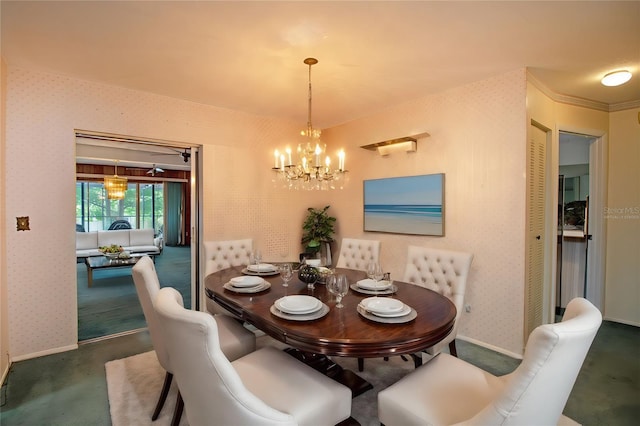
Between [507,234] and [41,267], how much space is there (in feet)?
13.8

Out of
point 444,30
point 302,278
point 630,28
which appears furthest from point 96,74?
point 630,28

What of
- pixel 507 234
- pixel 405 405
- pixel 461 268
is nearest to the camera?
pixel 405 405

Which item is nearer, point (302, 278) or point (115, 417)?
point (115, 417)

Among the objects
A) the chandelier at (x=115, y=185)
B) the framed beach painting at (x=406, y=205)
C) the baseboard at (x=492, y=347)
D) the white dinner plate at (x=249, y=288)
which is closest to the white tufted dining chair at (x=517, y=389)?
the white dinner plate at (x=249, y=288)

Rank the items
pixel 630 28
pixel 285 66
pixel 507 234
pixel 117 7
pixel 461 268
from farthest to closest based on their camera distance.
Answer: pixel 507 234 < pixel 285 66 < pixel 461 268 < pixel 630 28 < pixel 117 7

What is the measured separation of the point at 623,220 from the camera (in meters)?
3.54

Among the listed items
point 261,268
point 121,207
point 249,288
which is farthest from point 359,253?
point 121,207

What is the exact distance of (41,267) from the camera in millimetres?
2775

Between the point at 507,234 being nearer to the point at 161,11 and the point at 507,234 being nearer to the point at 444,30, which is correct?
the point at 444,30

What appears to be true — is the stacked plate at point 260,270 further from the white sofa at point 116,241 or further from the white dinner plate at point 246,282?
the white sofa at point 116,241

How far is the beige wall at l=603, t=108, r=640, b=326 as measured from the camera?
136 inches

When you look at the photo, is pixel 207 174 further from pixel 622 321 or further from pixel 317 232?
pixel 622 321

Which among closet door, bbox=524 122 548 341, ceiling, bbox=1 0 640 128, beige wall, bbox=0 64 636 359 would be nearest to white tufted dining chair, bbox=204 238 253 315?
beige wall, bbox=0 64 636 359

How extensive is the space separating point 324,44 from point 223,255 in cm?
210
